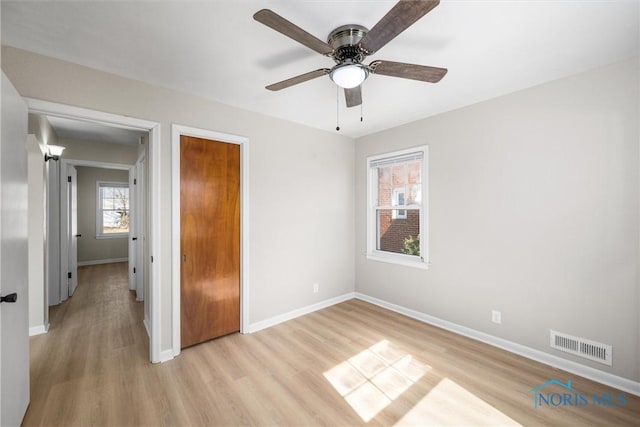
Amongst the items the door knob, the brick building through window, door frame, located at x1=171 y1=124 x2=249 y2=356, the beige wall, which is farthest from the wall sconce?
the brick building through window

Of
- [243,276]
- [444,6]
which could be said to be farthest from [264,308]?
[444,6]

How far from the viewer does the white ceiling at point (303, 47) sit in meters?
1.56

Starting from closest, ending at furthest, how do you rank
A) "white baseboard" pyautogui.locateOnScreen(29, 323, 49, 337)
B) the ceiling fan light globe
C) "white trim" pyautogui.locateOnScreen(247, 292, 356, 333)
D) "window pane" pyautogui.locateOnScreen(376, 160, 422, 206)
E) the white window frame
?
1. the ceiling fan light globe
2. "white baseboard" pyautogui.locateOnScreen(29, 323, 49, 337)
3. "white trim" pyautogui.locateOnScreen(247, 292, 356, 333)
4. "window pane" pyautogui.locateOnScreen(376, 160, 422, 206)
5. the white window frame

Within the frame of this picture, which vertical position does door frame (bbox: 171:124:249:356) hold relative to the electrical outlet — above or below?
above

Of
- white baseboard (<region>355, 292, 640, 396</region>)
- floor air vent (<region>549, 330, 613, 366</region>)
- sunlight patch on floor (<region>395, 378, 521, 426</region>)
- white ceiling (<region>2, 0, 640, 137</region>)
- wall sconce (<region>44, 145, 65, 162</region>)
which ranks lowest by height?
sunlight patch on floor (<region>395, 378, 521, 426</region>)

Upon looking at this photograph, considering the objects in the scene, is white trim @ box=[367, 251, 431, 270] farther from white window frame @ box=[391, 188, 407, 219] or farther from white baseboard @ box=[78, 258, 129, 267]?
white baseboard @ box=[78, 258, 129, 267]

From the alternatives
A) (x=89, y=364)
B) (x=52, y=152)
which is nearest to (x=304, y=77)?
(x=89, y=364)

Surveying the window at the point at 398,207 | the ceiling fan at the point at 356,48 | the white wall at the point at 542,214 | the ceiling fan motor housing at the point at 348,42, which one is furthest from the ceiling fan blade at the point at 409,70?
the window at the point at 398,207

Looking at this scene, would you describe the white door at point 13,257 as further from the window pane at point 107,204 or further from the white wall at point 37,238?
the window pane at point 107,204

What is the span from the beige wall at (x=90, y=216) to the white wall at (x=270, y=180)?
19.6ft

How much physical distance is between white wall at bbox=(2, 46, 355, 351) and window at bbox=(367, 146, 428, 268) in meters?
0.38

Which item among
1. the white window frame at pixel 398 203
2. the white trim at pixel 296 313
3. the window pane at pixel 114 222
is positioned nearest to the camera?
the white trim at pixel 296 313

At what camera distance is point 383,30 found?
1.38m

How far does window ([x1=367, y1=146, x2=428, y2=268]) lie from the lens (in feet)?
11.2
